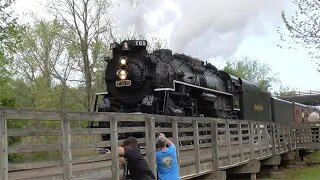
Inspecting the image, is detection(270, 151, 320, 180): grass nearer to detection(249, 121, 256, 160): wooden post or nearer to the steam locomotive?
detection(249, 121, 256, 160): wooden post

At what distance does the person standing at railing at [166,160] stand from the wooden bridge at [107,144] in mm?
155

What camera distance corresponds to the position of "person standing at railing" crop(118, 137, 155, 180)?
7289 mm

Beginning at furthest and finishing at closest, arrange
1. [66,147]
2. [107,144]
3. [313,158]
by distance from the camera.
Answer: [313,158] → [107,144] → [66,147]

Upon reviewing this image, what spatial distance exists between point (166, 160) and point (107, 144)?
1389 millimetres

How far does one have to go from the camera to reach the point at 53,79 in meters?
41.7

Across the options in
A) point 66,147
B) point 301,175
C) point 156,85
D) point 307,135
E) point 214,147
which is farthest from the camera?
point 307,135

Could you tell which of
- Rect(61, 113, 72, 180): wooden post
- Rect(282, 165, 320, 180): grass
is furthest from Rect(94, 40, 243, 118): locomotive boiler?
Rect(61, 113, 72, 180): wooden post

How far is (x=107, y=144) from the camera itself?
293 inches

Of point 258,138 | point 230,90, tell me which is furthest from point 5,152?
point 230,90

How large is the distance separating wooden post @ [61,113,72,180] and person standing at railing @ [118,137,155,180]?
3.78 feet

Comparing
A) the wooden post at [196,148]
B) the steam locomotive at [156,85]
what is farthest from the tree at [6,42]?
the wooden post at [196,148]

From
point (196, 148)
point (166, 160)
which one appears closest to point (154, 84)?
point (196, 148)

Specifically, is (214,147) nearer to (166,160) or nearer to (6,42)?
(166,160)

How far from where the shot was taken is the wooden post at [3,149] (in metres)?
5.27
